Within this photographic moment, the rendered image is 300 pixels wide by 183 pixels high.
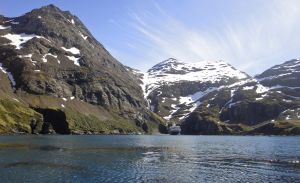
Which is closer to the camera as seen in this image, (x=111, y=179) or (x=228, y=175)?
(x=111, y=179)

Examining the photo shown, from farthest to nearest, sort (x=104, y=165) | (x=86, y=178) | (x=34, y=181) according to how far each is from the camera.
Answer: (x=104, y=165), (x=86, y=178), (x=34, y=181)

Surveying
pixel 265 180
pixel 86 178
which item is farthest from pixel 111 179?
pixel 265 180

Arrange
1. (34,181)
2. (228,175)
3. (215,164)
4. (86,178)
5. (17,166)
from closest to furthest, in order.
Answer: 1. (34,181)
2. (86,178)
3. (228,175)
4. (17,166)
5. (215,164)

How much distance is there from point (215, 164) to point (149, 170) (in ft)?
61.9

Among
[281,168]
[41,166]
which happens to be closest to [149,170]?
[41,166]

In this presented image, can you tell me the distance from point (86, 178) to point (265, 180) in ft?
93.7

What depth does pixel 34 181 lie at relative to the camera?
58906 mm

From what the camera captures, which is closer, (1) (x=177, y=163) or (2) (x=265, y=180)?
(2) (x=265, y=180)

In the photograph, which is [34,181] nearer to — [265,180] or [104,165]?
[104,165]

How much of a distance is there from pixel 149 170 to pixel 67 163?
60.7 feet

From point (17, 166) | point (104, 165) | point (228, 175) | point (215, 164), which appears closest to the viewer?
point (228, 175)

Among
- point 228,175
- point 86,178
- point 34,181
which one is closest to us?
point 34,181

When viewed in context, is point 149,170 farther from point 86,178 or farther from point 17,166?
point 17,166

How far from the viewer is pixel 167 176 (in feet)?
220
